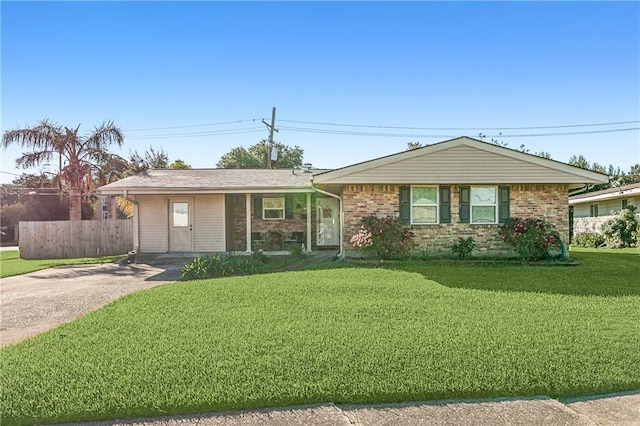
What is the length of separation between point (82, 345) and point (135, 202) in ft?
39.8

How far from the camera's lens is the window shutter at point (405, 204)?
1338 centimetres

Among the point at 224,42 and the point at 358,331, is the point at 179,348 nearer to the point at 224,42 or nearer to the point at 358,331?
the point at 358,331

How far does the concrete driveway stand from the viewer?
6.75m

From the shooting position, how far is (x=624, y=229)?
20.2 m

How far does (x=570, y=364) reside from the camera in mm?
4320

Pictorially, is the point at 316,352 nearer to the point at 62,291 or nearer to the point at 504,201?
the point at 62,291

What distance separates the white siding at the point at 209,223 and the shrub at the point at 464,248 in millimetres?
8835

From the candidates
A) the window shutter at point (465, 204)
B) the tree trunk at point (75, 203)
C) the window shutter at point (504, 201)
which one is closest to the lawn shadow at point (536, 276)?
the window shutter at point (465, 204)

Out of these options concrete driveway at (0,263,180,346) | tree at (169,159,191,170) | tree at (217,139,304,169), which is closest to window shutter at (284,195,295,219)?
Result: concrete driveway at (0,263,180,346)

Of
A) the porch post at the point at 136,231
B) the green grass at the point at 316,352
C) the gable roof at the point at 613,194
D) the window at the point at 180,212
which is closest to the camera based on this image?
the green grass at the point at 316,352

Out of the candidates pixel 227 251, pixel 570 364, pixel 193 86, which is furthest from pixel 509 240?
pixel 193 86

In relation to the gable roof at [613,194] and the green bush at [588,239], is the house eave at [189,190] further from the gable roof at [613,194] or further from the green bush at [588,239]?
the gable roof at [613,194]

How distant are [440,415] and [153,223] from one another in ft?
49.5

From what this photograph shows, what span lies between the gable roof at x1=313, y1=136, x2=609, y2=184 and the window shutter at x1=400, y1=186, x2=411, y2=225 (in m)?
0.40
